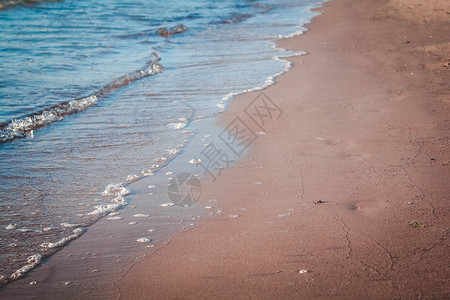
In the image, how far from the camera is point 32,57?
1004cm

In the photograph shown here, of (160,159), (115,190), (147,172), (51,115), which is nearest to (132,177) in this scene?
(147,172)

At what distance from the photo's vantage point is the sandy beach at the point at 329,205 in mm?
2512

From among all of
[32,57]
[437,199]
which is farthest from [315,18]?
[437,199]

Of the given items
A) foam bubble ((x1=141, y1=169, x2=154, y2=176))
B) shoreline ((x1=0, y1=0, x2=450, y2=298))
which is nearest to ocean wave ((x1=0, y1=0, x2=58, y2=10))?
shoreline ((x1=0, y1=0, x2=450, y2=298))

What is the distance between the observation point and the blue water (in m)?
3.76

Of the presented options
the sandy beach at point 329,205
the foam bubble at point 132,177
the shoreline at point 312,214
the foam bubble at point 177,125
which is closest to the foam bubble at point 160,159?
the shoreline at point 312,214

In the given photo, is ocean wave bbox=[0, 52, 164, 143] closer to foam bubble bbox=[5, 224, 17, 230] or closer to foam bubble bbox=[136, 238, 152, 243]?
foam bubble bbox=[5, 224, 17, 230]

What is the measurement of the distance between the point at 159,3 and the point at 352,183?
21.9m

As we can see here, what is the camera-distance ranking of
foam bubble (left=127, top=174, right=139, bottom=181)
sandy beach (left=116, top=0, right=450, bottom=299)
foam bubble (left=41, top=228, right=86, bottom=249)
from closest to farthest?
sandy beach (left=116, top=0, right=450, bottom=299) < foam bubble (left=41, top=228, right=86, bottom=249) < foam bubble (left=127, top=174, right=139, bottom=181)

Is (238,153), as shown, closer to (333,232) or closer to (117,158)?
(117,158)

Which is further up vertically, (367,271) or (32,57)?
(32,57)

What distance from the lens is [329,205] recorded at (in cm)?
335

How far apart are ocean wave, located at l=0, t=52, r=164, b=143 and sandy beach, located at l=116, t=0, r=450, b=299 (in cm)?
249

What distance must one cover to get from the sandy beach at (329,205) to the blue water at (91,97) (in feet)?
3.33
